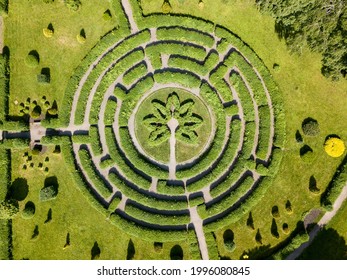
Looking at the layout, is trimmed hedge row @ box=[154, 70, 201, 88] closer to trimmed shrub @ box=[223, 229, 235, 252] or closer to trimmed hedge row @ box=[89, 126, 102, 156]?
trimmed hedge row @ box=[89, 126, 102, 156]

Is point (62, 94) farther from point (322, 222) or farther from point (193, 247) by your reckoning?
point (322, 222)

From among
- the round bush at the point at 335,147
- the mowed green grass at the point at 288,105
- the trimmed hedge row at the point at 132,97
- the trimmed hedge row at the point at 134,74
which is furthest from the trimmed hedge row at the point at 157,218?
the round bush at the point at 335,147

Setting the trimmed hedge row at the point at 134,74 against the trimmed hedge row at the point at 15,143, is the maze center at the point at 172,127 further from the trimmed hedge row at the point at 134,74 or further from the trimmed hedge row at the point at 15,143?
the trimmed hedge row at the point at 15,143

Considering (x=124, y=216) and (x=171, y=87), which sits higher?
(x=171, y=87)

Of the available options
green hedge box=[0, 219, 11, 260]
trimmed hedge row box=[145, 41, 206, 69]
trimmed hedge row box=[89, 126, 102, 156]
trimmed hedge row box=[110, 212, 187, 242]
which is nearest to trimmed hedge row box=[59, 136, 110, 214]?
→ trimmed hedge row box=[110, 212, 187, 242]

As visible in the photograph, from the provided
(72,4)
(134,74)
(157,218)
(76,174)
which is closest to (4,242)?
(76,174)
